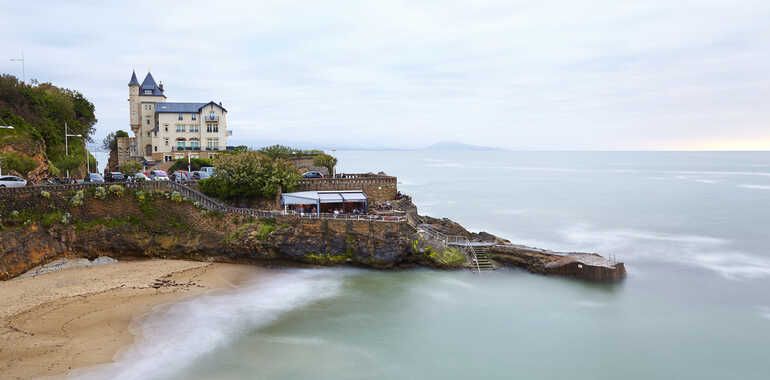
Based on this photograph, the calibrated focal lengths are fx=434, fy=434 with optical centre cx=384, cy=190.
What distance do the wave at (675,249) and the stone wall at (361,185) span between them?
20.8m

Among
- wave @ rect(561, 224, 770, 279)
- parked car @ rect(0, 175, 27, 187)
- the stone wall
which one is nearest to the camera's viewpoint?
parked car @ rect(0, 175, 27, 187)

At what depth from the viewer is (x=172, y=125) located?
2324 inches

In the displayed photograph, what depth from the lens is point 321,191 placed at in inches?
1479

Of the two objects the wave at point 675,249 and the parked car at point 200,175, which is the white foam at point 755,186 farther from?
the parked car at point 200,175

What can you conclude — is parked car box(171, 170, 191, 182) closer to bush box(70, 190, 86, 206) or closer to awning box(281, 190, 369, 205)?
bush box(70, 190, 86, 206)

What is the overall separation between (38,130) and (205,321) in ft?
131

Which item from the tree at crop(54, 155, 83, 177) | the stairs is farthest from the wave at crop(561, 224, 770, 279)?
the tree at crop(54, 155, 83, 177)

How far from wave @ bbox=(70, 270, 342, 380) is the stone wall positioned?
9702 millimetres

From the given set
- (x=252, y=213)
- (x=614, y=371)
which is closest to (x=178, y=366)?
(x=252, y=213)

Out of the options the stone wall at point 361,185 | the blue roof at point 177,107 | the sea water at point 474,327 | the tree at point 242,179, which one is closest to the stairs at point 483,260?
the sea water at point 474,327

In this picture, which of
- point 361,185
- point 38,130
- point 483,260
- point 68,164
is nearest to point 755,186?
point 483,260

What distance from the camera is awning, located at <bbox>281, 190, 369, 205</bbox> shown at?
1350 inches

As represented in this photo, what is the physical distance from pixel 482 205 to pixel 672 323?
45.8m

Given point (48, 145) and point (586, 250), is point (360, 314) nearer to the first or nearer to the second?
point (586, 250)
